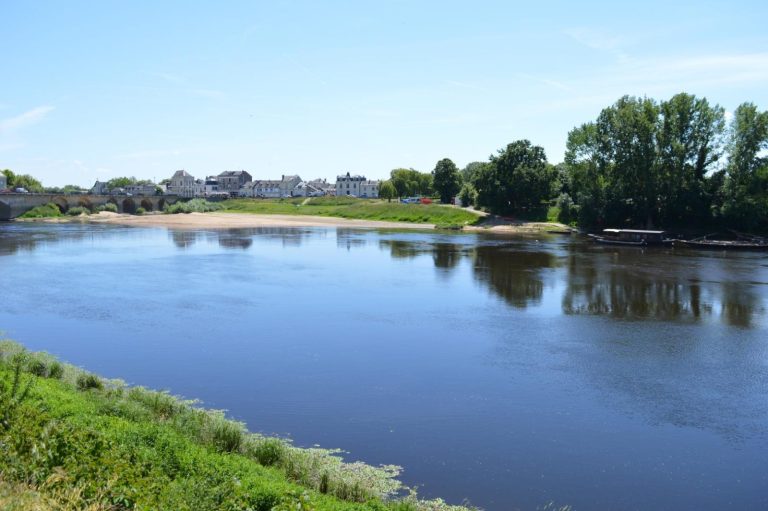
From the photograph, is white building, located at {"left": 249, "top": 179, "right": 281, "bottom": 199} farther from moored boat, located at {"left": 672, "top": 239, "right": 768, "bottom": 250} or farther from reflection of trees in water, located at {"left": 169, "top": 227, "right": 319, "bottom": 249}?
moored boat, located at {"left": 672, "top": 239, "right": 768, "bottom": 250}

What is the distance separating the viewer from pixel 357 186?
646ft

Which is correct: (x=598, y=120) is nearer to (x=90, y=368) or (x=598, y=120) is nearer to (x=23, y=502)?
(x=90, y=368)

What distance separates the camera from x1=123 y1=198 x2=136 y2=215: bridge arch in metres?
127

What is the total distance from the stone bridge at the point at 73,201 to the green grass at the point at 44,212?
0.63m

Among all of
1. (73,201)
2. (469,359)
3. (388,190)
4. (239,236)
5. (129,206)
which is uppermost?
(388,190)

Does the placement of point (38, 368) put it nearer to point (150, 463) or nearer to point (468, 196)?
point (150, 463)

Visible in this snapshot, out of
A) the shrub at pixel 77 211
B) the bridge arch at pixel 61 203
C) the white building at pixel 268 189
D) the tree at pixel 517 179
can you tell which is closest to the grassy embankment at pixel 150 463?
the tree at pixel 517 179

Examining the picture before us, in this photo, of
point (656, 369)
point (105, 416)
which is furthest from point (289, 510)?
point (656, 369)

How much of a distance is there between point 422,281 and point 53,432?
32.2 meters

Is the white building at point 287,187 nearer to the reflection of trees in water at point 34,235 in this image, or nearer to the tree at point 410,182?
the tree at point 410,182

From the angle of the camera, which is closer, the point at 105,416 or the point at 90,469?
the point at 90,469

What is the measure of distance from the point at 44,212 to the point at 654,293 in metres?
102

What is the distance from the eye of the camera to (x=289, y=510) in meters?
10.1

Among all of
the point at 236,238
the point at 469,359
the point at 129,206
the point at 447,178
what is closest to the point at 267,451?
the point at 469,359
